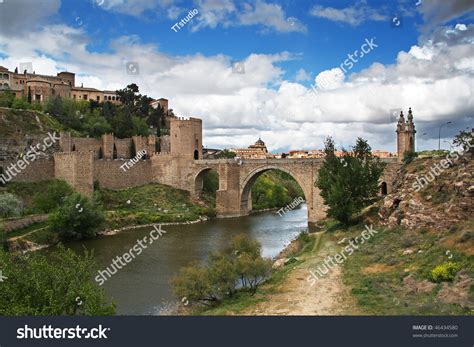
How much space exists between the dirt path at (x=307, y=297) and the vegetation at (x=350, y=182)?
19.2ft

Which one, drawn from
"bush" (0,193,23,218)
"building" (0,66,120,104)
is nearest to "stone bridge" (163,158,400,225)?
"bush" (0,193,23,218)

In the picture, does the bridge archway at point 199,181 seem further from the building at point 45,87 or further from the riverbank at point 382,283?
the riverbank at point 382,283

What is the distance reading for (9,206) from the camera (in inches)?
1027

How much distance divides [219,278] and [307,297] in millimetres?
2542

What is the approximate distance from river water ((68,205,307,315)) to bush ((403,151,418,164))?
7435mm

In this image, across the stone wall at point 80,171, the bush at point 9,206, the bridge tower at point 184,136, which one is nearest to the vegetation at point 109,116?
the bridge tower at point 184,136

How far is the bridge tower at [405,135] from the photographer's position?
27219 mm

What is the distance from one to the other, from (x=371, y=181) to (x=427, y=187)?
406 cm

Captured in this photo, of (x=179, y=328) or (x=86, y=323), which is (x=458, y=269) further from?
(x=86, y=323)

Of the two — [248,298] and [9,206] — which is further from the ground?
[9,206]

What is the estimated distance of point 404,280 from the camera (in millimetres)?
13008

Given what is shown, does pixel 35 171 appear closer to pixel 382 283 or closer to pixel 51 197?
pixel 51 197

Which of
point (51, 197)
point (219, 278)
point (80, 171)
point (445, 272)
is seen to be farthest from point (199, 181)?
point (445, 272)

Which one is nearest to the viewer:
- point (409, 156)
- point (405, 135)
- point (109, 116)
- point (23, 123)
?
point (409, 156)
